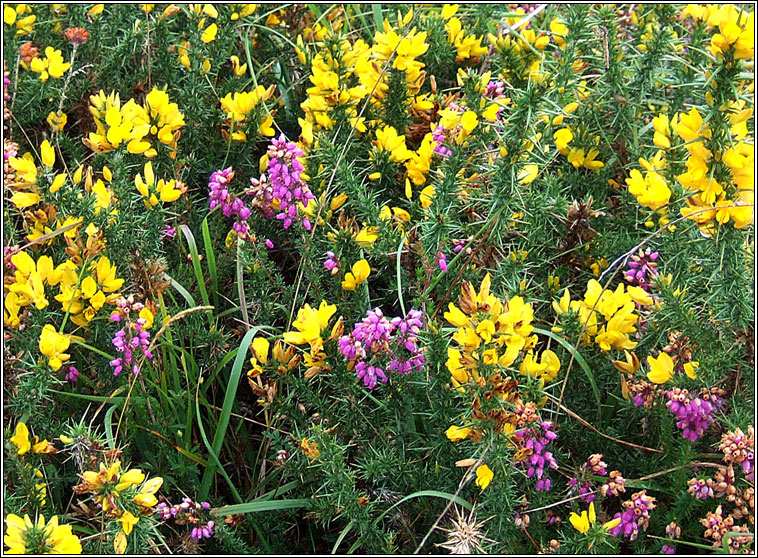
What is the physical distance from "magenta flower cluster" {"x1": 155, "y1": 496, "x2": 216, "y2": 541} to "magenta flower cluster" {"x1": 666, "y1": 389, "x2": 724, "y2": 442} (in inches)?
37.8

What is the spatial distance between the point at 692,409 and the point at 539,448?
0.31m

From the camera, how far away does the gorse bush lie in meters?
1.47

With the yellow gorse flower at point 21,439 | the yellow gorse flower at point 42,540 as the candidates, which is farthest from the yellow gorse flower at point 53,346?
the yellow gorse flower at point 42,540

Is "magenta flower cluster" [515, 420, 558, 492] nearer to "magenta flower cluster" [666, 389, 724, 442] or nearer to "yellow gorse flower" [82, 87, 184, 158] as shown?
"magenta flower cluster" [666, 389, 724, 442]

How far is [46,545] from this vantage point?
4.36 ft

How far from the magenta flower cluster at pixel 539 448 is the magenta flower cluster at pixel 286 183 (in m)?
0.72

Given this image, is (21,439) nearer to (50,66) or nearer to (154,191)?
(154,191)

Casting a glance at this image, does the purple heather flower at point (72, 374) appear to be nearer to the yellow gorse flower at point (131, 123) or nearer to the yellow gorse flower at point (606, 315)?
the yellow gorse flower at point (131, 123)

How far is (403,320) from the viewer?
5.38 feet

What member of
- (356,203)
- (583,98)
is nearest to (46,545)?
(356,203)

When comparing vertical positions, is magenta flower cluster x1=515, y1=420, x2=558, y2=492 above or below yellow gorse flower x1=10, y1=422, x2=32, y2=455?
below

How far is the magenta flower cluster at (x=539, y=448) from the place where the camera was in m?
1.48

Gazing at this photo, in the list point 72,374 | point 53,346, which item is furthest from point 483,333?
point 72,374

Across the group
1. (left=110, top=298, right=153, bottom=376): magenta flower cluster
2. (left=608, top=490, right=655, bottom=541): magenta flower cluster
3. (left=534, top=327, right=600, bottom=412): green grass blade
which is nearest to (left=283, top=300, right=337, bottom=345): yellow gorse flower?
(left=110, top=298, right=153, bottom=376): magenta flower cluster
